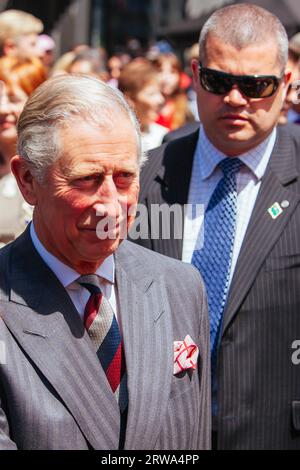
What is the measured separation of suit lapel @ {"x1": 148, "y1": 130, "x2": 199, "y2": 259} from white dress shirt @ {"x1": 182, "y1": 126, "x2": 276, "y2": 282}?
0.03 m

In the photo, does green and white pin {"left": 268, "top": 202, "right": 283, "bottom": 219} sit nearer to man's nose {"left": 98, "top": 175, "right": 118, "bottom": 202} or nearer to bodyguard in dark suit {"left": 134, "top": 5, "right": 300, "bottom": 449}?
bodyguard in dark suit {"left": 134, "top": 5, "right": 300, "bottom": 449}

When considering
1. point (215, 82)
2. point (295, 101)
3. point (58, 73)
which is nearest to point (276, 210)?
point (215, 82)

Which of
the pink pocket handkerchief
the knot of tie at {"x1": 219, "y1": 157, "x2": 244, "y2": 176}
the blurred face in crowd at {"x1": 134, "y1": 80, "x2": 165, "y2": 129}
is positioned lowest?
the blurred face in crowd at {"x1": 134, "y1": 80, "x2": 165, "y2": 129}

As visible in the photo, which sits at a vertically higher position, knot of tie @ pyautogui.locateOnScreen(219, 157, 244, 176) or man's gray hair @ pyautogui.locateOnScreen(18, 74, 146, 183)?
man's gray hair @ pyautogui.locateOnScreen(18, 74, 146, 183)

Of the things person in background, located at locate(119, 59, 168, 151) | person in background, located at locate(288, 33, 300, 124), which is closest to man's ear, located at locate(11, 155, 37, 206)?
person in background, located at locate(288, 33, 300, 124)

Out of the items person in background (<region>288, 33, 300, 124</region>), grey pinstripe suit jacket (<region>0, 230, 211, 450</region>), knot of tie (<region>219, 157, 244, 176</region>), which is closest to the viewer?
grey pinstripe suit jacket (<region>0, 230, 211, 450</region>)

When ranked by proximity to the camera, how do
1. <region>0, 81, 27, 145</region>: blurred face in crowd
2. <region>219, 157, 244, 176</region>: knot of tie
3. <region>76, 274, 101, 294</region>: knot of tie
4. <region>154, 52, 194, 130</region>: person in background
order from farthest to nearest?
<region>154, 52, 194, 130</region>: person in background
<region>0, 81, 27, 145</region>: blurred face in crowd
<region>219, 157, 244, 176</region>: knot of tie
<region>76, 274, 101, 294</region>: knot of tie

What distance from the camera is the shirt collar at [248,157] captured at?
4.02 meters

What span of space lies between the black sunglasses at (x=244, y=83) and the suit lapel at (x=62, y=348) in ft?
5.00

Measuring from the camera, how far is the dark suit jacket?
381cm
